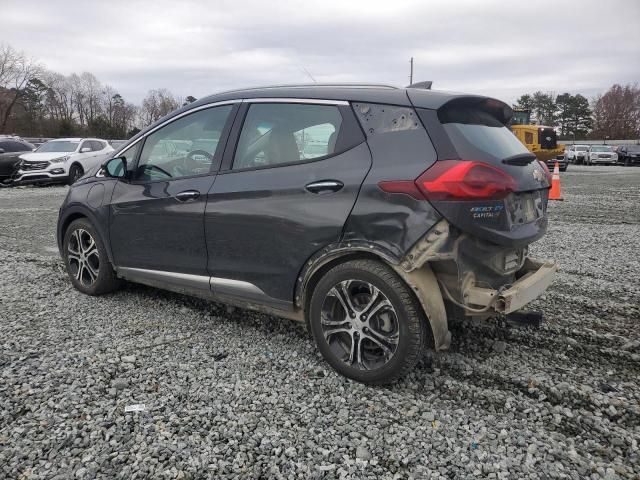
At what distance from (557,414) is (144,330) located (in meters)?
2.87

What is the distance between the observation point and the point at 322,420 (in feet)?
8.77

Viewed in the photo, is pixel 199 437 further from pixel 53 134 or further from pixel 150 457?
pixel 53 134

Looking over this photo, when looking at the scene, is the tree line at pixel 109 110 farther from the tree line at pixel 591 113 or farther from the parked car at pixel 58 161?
the parked car at pixel 58 161

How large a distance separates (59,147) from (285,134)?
55.4ft

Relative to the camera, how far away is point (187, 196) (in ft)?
12.0

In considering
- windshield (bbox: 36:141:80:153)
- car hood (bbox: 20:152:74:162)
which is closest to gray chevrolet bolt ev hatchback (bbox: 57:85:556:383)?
car hood (bbox: 20:152:74:162)

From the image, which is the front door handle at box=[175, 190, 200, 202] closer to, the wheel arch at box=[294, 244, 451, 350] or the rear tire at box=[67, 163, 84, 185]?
the wheel arch at box=[294, 244, 451, 350]

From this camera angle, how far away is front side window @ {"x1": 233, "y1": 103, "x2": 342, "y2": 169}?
3.13m

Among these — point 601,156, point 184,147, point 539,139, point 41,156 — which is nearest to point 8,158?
point 41,156

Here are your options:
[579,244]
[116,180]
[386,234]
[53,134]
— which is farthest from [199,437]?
[53,134]

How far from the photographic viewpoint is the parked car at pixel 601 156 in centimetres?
3609

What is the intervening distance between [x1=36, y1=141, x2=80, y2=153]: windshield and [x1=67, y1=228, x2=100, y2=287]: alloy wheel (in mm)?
14339

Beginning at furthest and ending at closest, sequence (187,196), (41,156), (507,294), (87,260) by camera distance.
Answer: (41,156) → (87,260) → (187,196) → (507,294)

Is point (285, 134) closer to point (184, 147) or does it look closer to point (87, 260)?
point (184, 147)
